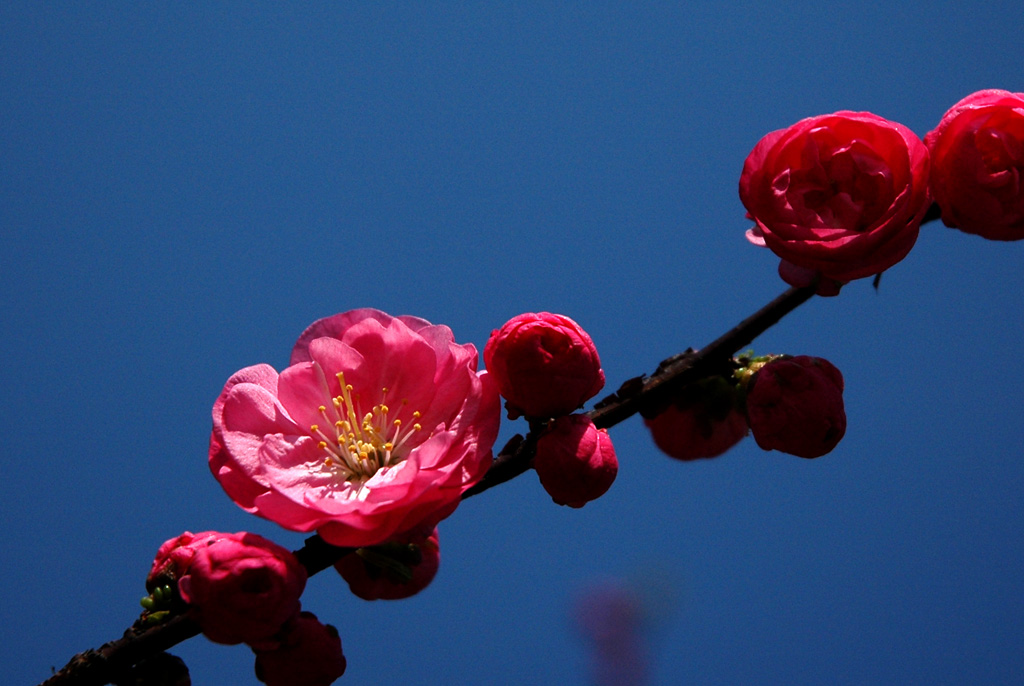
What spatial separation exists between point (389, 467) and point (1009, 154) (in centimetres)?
53

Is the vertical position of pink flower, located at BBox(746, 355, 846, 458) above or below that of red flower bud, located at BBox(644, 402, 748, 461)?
below

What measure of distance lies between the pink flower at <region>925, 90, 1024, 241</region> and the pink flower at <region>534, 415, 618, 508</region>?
331mm

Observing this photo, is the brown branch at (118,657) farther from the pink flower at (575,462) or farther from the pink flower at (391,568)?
the pink flower at (575,462)

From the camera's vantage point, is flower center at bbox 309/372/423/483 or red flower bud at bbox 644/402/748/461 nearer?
flower center at bbox 309/372/423/483

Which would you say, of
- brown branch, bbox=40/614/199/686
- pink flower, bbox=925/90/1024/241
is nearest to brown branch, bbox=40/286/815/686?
brown branch, bbox=40/614/199/686

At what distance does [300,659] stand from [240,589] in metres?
0.07

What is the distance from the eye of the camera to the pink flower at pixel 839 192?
1.94ft

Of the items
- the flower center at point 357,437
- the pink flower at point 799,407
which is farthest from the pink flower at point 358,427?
the pink flower at point 799,407

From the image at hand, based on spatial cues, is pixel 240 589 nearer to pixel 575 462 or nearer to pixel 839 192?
pixel 575 462

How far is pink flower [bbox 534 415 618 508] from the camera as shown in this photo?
0.57 meters

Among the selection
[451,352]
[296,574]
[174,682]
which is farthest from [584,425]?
[174,682]

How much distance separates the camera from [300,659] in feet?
1.77

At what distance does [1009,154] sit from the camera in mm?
621

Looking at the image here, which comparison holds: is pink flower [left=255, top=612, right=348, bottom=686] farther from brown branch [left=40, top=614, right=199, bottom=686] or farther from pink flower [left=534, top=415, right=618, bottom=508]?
pink flower [left=534, top=415, right=618, bottom=508]
